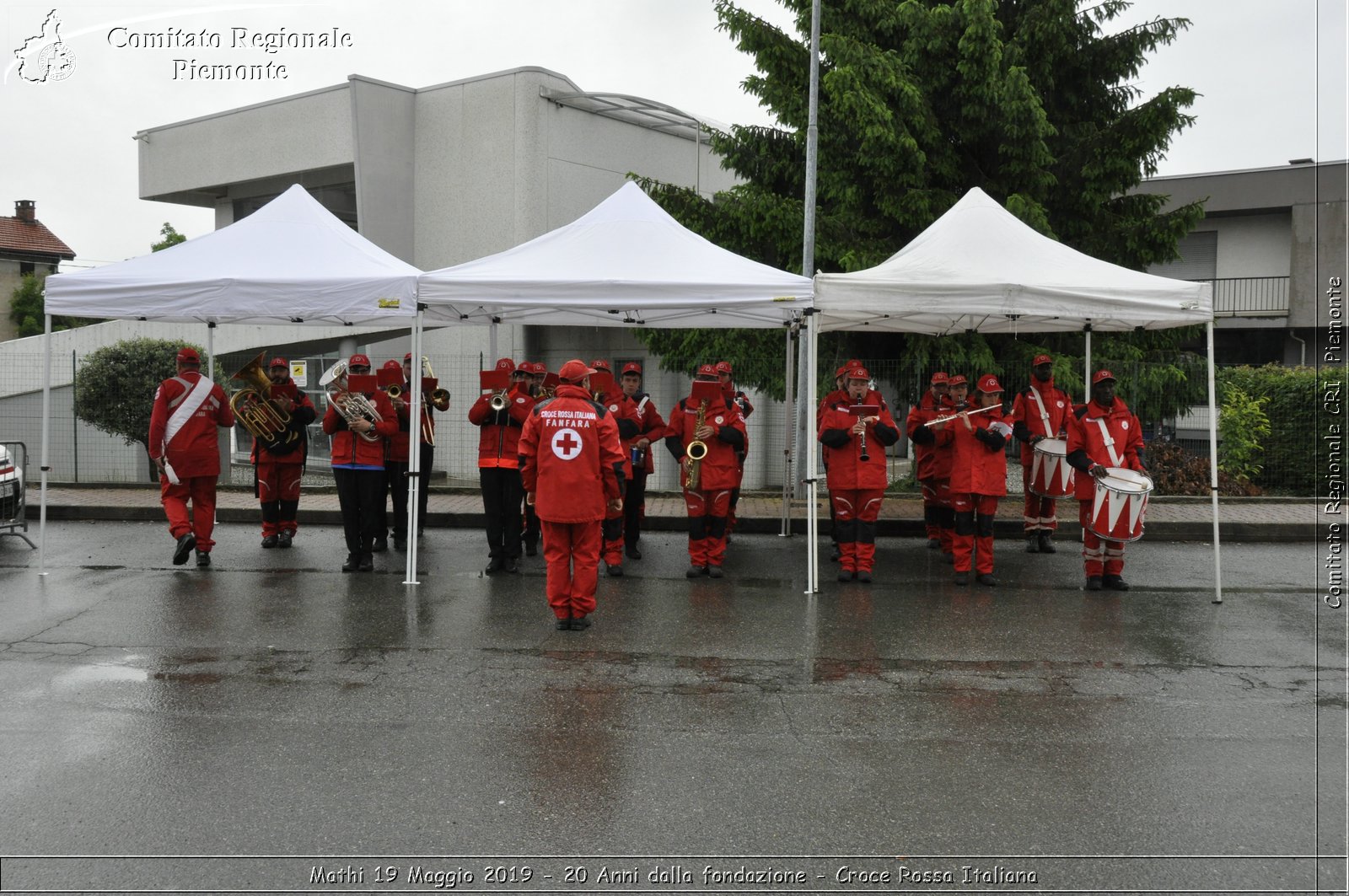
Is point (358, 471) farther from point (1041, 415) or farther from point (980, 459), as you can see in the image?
point (1041, 415)

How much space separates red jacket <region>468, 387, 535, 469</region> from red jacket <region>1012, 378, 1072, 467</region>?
5260 mm

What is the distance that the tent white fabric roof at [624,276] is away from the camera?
9.27 metres

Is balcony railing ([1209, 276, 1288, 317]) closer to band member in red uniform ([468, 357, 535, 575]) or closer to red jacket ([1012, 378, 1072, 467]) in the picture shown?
red jacket ([1012, 378, 1072, 467])

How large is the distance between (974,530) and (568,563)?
13.4 feet

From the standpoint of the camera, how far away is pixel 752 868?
13.1 feet

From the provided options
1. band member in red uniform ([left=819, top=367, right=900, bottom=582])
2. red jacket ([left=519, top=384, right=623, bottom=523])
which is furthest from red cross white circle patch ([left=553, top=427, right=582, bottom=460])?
band member in red uniform ([left=819, top=367, right=900, bottom=582])

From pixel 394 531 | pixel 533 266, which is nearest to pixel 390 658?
pixel 533 266

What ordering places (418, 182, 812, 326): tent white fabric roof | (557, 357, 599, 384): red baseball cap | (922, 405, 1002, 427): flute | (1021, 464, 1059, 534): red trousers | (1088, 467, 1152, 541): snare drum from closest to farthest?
1. (557, 357, 599, 384): red baseball cap
2. (1088, 467, 1152, 541): snare drum
3. (418, 182, 812, 326): tent white fabric roof
4. (922, 405, 1002, 427): flute
5. (1021, 464, 1059, 534): red trousers

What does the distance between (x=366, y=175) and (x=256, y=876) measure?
60.4ft

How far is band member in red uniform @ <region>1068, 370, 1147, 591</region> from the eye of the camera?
31.1ft

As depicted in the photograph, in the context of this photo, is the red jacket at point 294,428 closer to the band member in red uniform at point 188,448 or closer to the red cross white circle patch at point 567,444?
the band member in red uniform at point 188,448

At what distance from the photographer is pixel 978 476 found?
31.1 feet

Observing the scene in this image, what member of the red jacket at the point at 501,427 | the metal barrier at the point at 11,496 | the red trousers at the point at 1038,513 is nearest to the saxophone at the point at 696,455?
the red jacket at the point at 501,427

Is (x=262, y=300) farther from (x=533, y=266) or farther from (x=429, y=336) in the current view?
(x=429, y=336)
